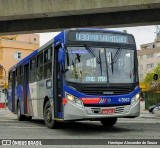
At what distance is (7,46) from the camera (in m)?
71.6

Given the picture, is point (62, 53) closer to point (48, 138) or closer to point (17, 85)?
point (48, 138)

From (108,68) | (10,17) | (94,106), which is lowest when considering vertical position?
(94,106)

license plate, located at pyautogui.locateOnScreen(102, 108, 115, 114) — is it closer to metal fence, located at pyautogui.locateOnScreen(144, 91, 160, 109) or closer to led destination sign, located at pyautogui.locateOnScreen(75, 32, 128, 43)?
led destination sign, located at pyautogui.locateOnScreen(75, 32, 128, 43)

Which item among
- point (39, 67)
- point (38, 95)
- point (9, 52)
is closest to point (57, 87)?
point (39, 67)

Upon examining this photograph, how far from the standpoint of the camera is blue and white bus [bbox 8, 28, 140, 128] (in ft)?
43.1

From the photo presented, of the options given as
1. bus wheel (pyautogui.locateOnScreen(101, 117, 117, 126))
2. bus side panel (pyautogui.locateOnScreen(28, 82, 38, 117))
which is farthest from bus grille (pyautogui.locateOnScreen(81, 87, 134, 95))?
bus side panel (pyautogui.locateOnScreen(28, 82, 38, 117))

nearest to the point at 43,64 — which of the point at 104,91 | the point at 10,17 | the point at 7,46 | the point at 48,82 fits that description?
the point at 48,82

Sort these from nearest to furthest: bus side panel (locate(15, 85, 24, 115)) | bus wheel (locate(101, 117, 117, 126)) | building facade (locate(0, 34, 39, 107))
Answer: bus wheel (locate(101, 117, 117, 126)) < bus side panel (locate(15, 85, 24, 115)) < building facade (locate(0, 34, 39, 107))

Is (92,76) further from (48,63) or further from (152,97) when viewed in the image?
(152,97)

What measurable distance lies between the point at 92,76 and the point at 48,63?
7.98 ft

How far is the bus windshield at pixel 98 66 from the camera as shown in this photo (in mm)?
13336

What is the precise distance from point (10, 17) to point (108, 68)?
28.7 feet

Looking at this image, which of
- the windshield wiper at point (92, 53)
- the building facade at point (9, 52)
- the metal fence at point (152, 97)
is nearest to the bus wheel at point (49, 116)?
the windshield wiper at point (92, 53)

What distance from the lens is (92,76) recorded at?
1335 cm
